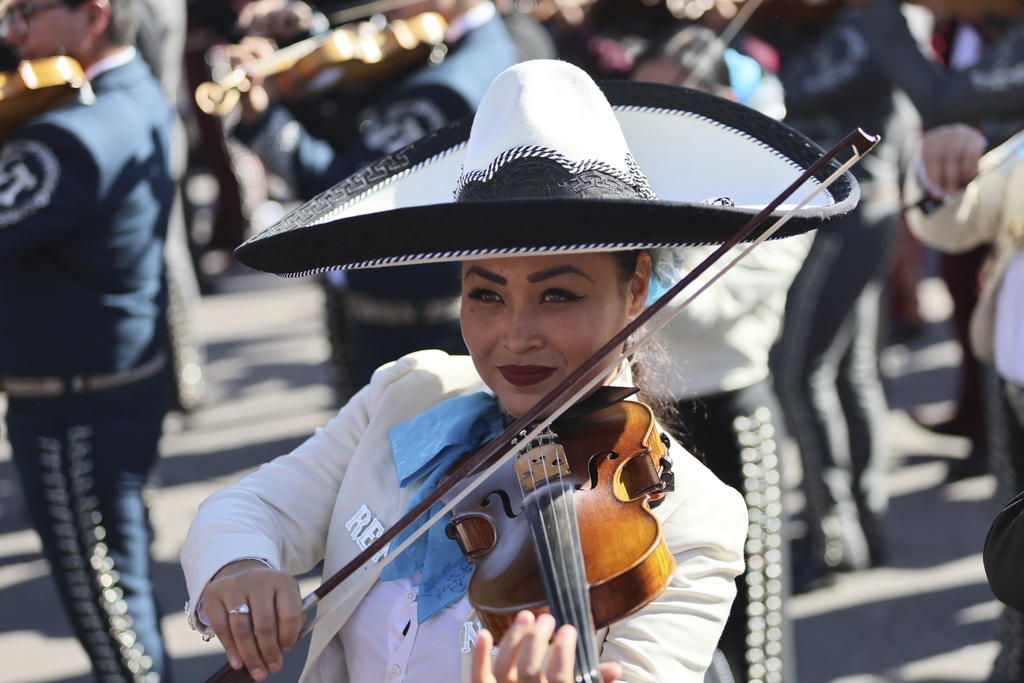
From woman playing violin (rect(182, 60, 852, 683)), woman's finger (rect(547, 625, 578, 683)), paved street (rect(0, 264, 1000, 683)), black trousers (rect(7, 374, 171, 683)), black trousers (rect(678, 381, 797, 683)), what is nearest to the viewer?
woman's finger (rect(547, 625, 578, 683))

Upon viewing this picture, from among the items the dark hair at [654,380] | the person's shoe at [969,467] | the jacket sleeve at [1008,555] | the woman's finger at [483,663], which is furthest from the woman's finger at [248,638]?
the person's shoe at [969,467]

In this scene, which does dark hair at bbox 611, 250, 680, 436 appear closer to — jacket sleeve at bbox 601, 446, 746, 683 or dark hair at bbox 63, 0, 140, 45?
jacket sleeve at bbox 601, 446, 746, 683

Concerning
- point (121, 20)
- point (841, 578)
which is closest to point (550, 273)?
point (121, 20)

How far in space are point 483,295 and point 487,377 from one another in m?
0.12

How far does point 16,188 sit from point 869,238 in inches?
93.2

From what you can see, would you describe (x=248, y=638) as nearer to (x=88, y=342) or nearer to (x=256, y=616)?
(x=256, y=616)

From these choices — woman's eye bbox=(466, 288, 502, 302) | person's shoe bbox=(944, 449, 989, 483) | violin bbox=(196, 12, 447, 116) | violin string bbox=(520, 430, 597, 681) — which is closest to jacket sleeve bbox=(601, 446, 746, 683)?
violin string bbox=(520, 430, 597, 681)

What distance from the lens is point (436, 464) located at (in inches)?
63.1

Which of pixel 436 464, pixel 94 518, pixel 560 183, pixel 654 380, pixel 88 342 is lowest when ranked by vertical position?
pixel 94 518

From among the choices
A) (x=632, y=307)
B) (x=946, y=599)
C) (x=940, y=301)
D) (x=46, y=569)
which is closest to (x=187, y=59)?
(x=46, y=569)

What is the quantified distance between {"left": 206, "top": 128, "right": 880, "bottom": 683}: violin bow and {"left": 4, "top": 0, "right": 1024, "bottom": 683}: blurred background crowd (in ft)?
1.92

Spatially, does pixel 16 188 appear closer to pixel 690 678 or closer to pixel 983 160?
pixel 690 678

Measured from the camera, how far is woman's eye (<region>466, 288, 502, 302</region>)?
1555mm

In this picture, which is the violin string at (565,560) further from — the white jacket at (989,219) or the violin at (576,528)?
the white jacket at (989,219)
